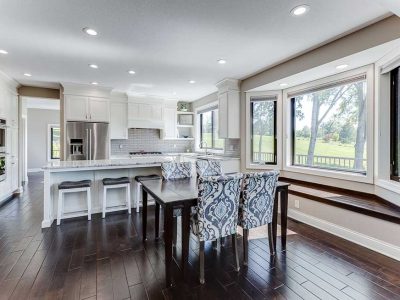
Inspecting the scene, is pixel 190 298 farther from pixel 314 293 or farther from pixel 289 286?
pixel 314 293

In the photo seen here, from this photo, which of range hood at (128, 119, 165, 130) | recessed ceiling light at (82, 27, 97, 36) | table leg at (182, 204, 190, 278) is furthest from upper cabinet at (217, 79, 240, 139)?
table leg at (182, 204, 190, 278)

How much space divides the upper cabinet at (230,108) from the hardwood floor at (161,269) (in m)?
2.53

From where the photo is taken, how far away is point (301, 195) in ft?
11.6

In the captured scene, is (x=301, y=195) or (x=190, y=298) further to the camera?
(x=301, y=195)

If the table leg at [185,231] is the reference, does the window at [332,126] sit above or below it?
above

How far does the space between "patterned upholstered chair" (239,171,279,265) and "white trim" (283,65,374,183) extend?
1.73m

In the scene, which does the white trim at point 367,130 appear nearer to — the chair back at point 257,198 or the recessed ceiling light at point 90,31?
the chair back at point 257,198

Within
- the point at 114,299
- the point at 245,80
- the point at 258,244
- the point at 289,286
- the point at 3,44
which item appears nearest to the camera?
the point at 114,299

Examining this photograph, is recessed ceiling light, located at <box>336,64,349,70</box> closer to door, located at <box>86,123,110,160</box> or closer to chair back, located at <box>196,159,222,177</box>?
chair back, located at <box>196,159,222,177</box>

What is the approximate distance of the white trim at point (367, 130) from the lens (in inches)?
121

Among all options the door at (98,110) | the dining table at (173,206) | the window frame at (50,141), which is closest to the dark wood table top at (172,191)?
the dining table at (173,206)

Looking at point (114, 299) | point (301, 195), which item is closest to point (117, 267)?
point (114, 299)

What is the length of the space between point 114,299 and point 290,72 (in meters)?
3.79

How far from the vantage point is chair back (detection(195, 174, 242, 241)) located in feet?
6.55
